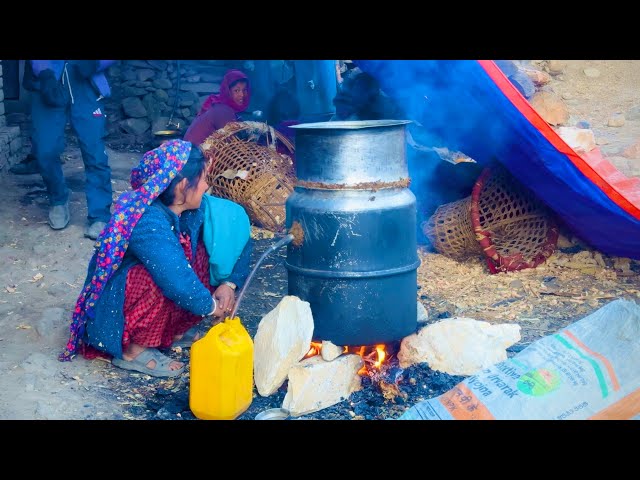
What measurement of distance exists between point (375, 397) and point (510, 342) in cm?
75

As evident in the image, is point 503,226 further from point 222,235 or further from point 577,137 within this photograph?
point 222,235

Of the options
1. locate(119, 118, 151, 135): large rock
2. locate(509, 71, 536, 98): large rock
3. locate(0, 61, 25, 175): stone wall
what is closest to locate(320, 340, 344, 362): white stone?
locate(509, 71, 536, 98): large rock

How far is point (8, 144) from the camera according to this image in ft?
23.0

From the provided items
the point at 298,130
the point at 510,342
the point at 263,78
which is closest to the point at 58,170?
the point at 298,130

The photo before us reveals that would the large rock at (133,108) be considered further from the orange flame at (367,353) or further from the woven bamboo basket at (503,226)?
the orange flame at (367,353)

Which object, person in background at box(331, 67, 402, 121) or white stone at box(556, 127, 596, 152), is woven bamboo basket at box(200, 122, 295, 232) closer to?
person in background at box(331, 67, 402, 121)

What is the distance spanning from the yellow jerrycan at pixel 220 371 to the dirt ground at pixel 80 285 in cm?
15

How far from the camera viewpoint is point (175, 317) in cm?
353

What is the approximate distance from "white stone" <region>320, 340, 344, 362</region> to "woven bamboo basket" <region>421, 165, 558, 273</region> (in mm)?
1895

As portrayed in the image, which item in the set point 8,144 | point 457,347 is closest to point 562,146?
point 457,347

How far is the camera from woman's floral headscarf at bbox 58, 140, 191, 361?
3162 mm

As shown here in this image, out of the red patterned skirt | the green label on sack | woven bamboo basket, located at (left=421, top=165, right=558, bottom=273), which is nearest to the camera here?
the green label on sack

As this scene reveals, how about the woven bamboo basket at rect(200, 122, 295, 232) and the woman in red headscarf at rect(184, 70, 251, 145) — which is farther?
the woman in red headscarf at rect(184, 70, 251, 145)

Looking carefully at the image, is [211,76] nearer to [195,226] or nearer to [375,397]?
[195,226]
